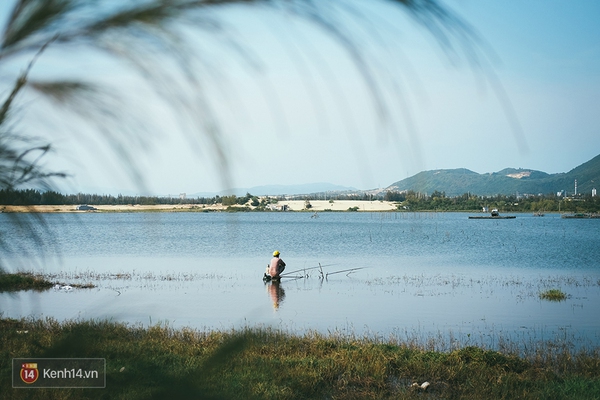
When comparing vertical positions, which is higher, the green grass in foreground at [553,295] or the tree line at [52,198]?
the tree line at [52,198]

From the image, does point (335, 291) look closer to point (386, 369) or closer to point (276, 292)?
point (276, 292)

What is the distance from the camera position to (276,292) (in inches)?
994

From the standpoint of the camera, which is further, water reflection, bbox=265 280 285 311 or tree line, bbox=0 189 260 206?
water reflection, bbox=265 280 285 311

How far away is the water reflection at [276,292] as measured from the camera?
22.6 m

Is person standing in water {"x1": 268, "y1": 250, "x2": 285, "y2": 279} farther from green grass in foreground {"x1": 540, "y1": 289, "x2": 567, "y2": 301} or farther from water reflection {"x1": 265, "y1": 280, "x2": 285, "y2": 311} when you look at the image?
green grass in foreground {"x1": 540, "y1": 289, "x2": 567, "y2": 301}

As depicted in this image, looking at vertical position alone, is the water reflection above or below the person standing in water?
below

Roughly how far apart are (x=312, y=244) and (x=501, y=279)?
2956 centimetres

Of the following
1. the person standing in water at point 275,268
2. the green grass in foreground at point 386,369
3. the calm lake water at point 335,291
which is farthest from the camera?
the person standing in water at point 275,268

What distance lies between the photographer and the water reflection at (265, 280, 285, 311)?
74.2 feet

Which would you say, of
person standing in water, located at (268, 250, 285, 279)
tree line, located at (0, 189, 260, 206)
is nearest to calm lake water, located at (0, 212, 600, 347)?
tree line, located at (0, 189, 260, 206)

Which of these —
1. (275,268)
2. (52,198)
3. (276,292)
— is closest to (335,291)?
(276,292)

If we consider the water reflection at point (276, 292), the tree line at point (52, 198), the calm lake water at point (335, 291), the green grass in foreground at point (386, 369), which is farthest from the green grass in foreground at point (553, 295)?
the tree line at point (52, 198)

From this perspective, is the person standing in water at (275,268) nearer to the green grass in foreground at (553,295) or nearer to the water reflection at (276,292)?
the water reflection at (276,292)

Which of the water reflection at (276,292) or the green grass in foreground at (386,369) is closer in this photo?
the green grass in foreground at (386,369)
